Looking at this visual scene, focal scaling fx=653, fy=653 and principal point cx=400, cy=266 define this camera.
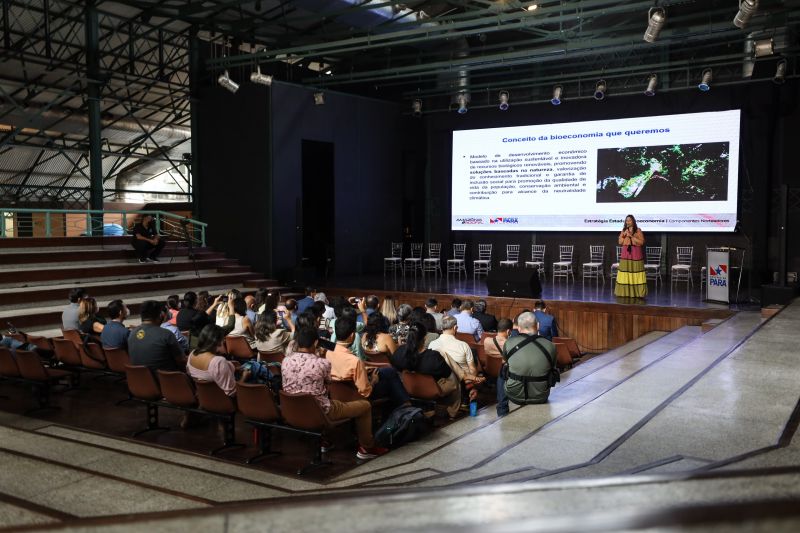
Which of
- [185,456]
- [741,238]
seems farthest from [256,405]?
[741,238]

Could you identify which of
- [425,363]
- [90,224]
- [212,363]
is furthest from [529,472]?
[90,224]

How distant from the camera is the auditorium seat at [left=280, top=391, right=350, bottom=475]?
4.00 meters

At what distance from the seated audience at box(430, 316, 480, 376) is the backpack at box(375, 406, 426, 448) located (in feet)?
3.23

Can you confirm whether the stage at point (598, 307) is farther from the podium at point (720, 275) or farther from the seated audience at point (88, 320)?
the seated audience at point (88, 320)

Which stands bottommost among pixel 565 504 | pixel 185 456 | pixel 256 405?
pixel 185 456

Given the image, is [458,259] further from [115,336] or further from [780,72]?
[115,336]

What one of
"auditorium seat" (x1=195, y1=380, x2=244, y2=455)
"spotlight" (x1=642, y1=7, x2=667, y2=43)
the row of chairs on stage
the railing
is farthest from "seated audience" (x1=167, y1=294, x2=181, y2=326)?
"spotlight" (x1=642, y1=7, x2=667, y2=43)

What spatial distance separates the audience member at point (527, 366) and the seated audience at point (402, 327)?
1.65 metres

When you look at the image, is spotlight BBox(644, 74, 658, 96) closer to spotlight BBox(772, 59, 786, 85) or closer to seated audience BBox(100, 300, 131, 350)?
spotlight BBox(772, 59, 786, 85)

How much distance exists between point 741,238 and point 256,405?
11.3m

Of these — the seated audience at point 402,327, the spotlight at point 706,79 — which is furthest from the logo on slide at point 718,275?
the seated audience at point 402,327

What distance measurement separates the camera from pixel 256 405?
425 centimetres

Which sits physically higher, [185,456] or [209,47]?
[209,47]

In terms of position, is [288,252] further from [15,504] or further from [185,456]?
[15,504]
